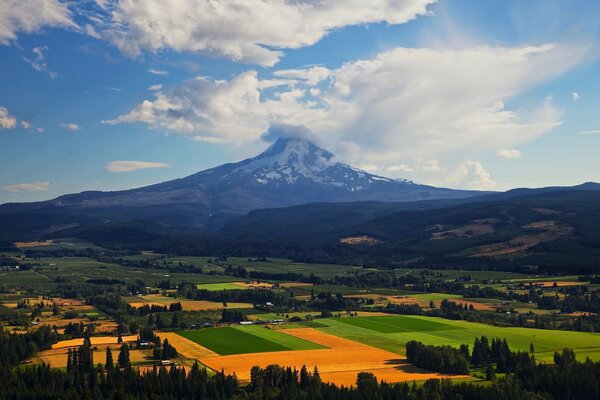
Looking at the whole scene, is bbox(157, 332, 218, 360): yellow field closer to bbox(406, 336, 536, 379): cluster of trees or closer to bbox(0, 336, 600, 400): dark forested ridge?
bbox(0, 336, 600, 400): dark forested ridge

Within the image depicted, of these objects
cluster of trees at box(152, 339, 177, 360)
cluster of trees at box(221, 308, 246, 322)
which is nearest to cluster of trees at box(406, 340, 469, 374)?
cluster of trees at box(152, 339, 177, 360)

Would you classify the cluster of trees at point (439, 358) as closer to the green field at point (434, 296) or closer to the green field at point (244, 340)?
the green field at point (244, 340)

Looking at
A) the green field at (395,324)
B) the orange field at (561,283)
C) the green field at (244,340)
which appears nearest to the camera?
the green field at (244,340)

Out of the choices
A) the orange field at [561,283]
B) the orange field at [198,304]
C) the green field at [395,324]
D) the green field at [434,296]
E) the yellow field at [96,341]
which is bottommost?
the green field at [395,324]

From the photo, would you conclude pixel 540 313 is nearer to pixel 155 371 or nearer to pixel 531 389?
pixel 531 389

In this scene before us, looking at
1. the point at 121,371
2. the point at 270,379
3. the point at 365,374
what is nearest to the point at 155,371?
the point at 121,371

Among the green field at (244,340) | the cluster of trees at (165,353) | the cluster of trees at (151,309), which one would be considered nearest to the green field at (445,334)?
the green field at (244,340)

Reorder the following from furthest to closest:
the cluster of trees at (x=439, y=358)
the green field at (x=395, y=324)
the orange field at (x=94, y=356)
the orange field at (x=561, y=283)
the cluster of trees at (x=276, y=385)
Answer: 1. the orange field at (x=561, y=283)
2. the green field at (x=395, y=324)
3. the orange field at (x=94, y=356)
4. the cluster of trees at (x=439, y=358)
5. the cluster of trees at (x=276, y=385)

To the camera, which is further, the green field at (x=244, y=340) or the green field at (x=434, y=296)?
the green field at (x=434, y=296)
